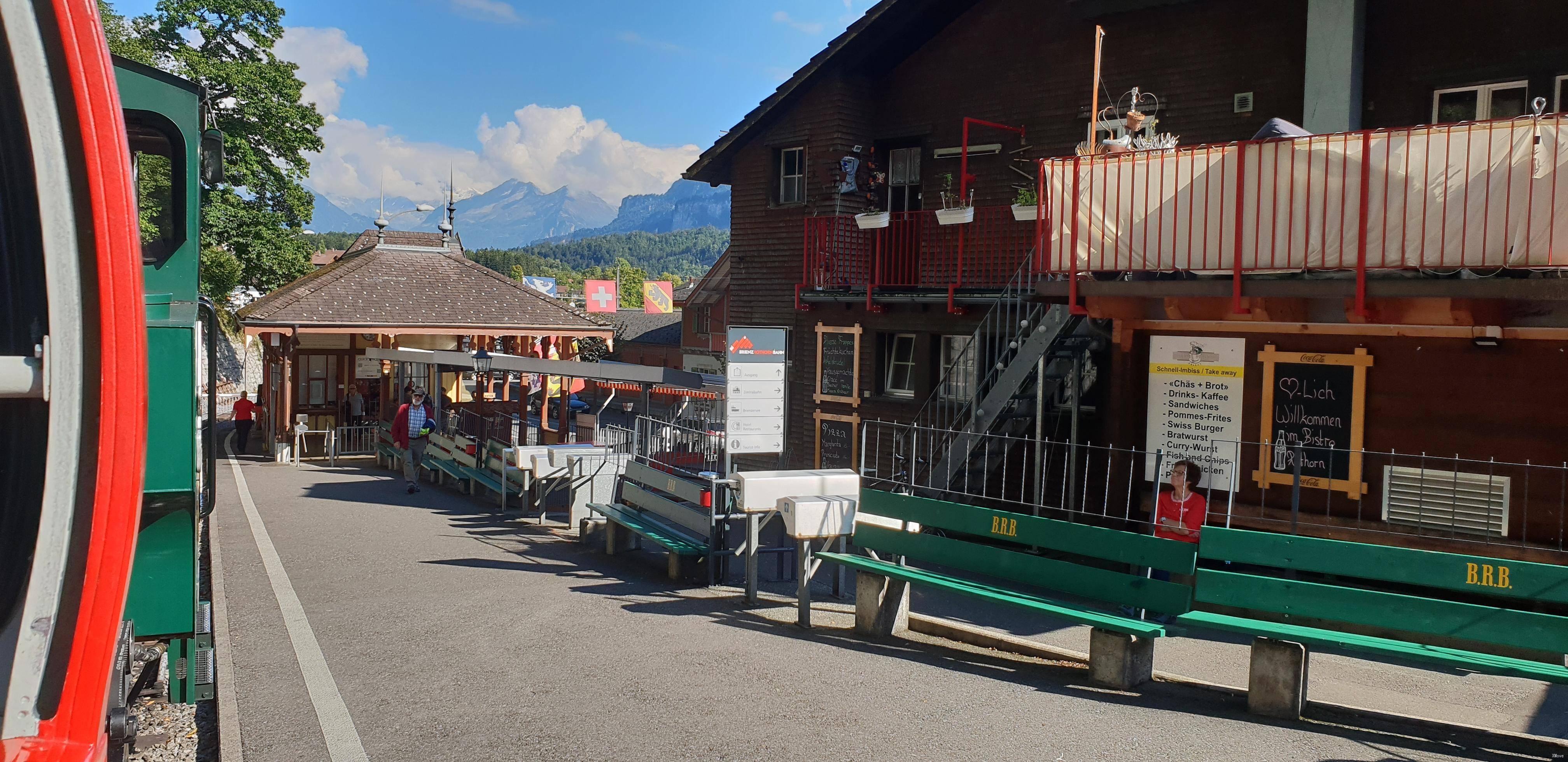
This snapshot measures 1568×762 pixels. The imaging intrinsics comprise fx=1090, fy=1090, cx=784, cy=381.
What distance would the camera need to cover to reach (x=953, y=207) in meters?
14.7

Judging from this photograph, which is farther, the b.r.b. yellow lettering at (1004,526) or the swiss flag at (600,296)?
the swiss flag at (600,296)

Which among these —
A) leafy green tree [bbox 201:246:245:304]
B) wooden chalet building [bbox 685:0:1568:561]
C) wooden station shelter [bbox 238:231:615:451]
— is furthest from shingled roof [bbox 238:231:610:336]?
wooden chalet building [bbox 685:0:1568:561]

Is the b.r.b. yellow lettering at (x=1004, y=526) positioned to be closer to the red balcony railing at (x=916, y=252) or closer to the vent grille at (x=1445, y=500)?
the vent grille at (x=1445, y=500)

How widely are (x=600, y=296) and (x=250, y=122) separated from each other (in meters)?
54.6

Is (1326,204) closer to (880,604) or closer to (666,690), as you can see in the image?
(880,604)

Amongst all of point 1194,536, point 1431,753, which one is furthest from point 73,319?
point 1194,536

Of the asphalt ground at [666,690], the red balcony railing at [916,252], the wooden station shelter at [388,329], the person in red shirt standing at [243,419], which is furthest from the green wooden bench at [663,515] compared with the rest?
the person in red shirt standing at [243,419]

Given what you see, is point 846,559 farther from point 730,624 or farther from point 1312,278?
point 1312,278

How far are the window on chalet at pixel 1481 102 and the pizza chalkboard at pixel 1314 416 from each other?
107 inches

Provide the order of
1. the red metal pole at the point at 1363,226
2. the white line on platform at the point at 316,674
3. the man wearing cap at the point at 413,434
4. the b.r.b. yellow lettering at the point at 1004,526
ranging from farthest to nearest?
the man wearing cap at the point at 413,434
the red metal pole at the point at 1363,226
the b.r.b. yellow lettering at the point at 1004,526
the white line on platform at the point at 316,674

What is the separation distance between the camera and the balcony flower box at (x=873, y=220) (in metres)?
14.8

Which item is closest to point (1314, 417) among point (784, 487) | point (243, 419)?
point (784, 487)

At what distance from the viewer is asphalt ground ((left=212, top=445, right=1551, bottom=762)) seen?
5707 millimetres

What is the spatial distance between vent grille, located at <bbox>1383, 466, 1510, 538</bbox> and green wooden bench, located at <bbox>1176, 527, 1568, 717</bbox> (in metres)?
2.86
